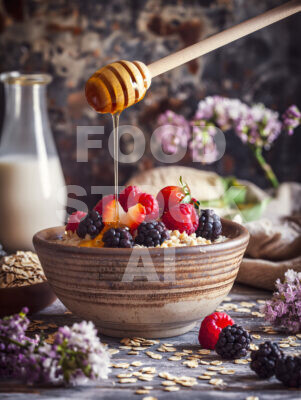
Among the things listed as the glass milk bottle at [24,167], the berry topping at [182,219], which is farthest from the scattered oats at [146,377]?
the glass milk bottle at [24,167]

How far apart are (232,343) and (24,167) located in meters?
1.10

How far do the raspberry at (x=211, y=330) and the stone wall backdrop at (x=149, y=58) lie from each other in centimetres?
178

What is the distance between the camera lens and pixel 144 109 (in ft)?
9.29

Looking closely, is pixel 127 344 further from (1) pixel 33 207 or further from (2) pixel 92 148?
(2) pixel 92 148

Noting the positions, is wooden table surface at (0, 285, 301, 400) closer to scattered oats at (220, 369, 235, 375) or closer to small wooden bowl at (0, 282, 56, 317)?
scattered oats at (220, 369, 235, 375)

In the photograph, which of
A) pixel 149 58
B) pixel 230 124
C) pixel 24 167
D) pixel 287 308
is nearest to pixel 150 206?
pixel 287 308

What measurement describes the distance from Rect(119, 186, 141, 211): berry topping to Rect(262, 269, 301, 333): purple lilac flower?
0.39 metres

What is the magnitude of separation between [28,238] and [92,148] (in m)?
1.09

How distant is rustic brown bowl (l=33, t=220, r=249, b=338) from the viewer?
1022 mm

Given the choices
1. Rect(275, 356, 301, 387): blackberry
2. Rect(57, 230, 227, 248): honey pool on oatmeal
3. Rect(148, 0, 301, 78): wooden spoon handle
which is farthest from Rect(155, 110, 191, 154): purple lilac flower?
Rect(275, 356, 301, 387): blackberry

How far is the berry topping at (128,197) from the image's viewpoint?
3.93 ft

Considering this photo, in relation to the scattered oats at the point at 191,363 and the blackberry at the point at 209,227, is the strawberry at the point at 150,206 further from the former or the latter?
the scattered oats at the point at 191,363

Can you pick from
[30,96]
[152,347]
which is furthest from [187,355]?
[30,96]

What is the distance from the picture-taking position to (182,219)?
1.14 metres
